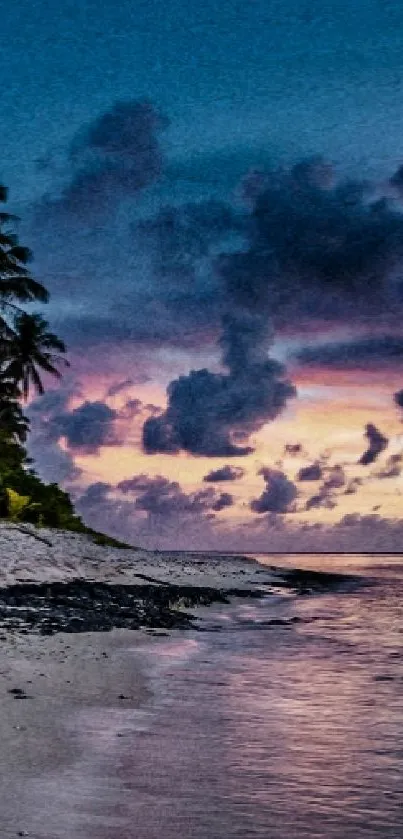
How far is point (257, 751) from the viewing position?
9930 mm

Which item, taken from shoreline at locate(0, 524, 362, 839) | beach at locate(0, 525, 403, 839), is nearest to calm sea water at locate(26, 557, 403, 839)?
beach at locate(0, 525, 403, 839)

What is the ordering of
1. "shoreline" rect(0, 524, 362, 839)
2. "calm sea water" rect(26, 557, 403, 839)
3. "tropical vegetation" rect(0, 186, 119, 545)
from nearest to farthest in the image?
"calm sea water" rect(26, 557, 403, 839)
"shoreline" rect(0, 524, 362, 839)
"tropical vegetation" rect(0, 186, 119, 545)

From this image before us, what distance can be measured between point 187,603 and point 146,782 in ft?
85.6

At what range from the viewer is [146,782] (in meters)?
8.43

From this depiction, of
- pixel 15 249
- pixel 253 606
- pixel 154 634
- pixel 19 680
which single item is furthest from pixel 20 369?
pixel 19 680

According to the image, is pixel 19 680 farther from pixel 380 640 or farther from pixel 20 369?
pixel 20 369

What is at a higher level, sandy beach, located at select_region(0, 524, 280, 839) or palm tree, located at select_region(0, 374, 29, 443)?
palm tree, located at select_region(0, 374, 29, 443)

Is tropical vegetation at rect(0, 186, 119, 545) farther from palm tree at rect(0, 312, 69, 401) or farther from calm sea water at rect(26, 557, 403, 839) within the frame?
calm sea water at rect(26, 557, 403, 839)

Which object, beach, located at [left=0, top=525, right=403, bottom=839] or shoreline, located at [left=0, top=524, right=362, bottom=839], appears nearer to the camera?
beach, located at [left=0, top=525, right=403, bottom=839]

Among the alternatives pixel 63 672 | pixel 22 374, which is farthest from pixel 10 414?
pixel 63 672

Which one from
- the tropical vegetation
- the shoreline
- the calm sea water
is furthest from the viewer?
the tropical vegetation

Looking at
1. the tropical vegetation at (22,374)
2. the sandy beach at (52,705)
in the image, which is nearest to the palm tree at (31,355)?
the tropical vegetation at (22,374)

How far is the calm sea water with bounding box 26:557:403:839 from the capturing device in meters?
7.32

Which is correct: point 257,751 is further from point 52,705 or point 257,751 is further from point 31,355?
point 31,355
